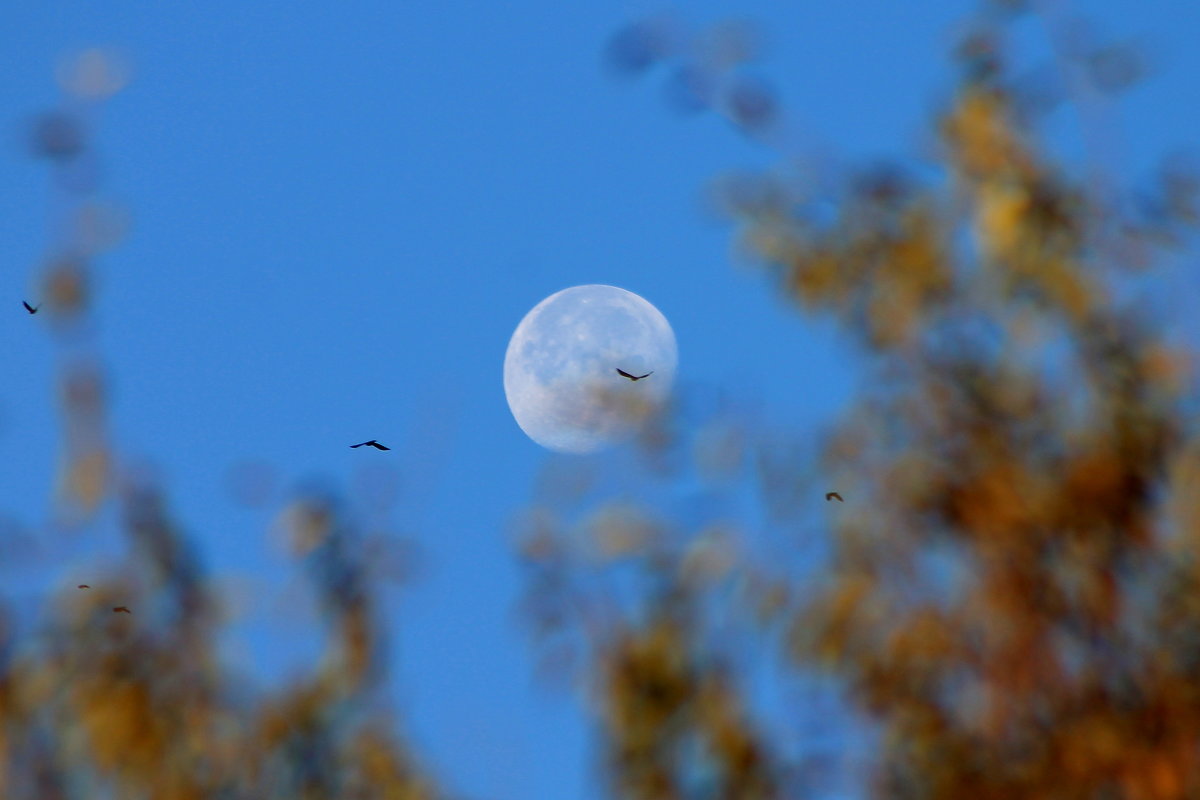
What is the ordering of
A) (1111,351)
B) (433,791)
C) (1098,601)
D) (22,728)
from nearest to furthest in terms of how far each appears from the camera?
1. (1098,601)
2. (1111,351)
3. (22,728)
4. (433,791)

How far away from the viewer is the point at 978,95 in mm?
4305

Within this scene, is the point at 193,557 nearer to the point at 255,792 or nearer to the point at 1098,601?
the point at 255,792

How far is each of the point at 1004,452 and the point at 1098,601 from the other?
16.4 inches

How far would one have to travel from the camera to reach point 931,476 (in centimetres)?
398

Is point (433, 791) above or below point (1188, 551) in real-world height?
below

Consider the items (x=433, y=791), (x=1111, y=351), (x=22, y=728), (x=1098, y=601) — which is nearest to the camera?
(x=1098, y=601)

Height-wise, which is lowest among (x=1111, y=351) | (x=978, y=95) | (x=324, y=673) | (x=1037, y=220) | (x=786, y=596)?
(x=324, y=673)

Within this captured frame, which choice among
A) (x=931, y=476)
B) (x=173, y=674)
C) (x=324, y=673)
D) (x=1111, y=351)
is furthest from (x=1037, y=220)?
(x=173, y=674)

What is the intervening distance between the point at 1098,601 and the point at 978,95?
1369 mm

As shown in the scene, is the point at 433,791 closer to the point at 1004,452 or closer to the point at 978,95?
the point at 1004,452

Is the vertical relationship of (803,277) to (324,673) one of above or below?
above

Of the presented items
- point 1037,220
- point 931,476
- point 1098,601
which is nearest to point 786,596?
point 931,476

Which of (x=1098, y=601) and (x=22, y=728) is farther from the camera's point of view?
(x=22, y=728)

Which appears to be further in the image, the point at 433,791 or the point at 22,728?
the point at 433,791
